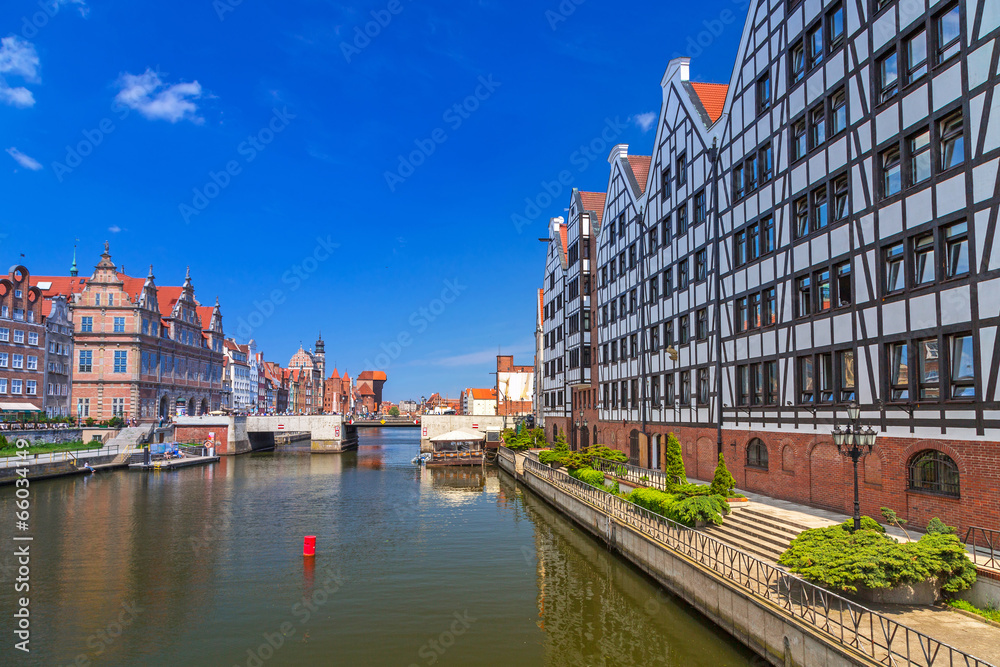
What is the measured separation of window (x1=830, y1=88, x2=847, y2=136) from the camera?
21.9 meters

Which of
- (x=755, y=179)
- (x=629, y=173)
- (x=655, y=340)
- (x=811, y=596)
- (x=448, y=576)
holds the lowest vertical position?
(x=448, y=576)

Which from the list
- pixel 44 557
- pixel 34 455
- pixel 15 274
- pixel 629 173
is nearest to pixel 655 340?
pixel 629 173

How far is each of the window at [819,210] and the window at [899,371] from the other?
18.6 ft

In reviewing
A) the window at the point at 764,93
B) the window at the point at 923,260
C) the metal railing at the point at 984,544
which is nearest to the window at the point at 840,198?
the window at the point at 923,260

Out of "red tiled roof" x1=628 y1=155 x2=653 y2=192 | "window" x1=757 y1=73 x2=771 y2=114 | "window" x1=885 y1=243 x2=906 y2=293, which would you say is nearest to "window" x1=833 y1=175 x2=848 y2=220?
"window" x1=885 y1=243 x2=906 y2=293

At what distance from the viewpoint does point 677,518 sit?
21750mm

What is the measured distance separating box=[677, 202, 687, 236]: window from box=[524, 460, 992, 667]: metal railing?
17.3m

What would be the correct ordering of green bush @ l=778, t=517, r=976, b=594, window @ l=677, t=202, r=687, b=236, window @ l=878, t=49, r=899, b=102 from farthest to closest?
window @ l=677, t=202, r=687, b=236 → window @ l=878, t=49, r=899, b=102 → green bush @ l=778, t=517, r=976, b=594

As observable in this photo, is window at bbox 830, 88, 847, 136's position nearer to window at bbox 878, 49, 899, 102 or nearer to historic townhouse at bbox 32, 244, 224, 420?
window at bbox 878, 49, 899, 102

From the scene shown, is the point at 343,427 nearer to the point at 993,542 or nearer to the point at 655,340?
the point at 655,340

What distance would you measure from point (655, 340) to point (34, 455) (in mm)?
51028

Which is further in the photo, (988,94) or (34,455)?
(34,455)

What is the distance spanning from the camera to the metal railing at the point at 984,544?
14.5 meters

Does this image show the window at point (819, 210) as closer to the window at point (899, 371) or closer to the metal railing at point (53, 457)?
the window at point (899, 371)
